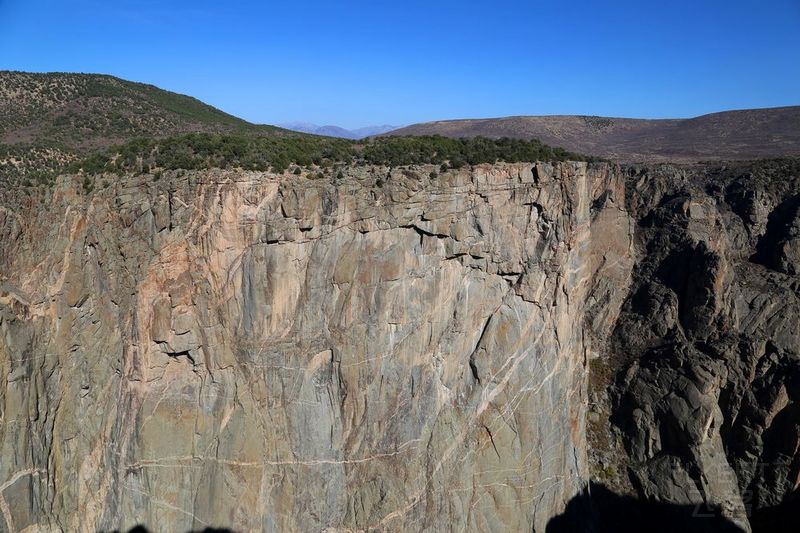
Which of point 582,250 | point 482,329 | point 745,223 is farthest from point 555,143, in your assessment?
point 482,329

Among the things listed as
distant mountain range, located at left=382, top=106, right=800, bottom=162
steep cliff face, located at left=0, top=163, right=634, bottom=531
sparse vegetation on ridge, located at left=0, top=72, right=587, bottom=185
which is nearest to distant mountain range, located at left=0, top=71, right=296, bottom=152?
sparse vegetation on ridge, located at left=0, top=72, right=587, bottom=185

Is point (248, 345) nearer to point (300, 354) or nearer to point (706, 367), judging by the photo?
point (300, 354)

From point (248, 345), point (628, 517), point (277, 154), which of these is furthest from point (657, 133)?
point (248, 345)

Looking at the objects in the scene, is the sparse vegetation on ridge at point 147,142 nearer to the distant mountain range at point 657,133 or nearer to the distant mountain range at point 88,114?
the distant mountain range at point 88,114

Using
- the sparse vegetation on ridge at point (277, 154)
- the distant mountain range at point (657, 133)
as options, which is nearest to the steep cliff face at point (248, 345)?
the sparse vegetation on ridge at point (277, 154)

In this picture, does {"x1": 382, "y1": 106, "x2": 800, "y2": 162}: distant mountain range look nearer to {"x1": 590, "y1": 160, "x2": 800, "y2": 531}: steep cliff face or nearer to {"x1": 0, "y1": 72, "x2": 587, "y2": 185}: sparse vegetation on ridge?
{"x1": 590, "y1": 160, "x2": 800, "y2": 531}: steep cliff face

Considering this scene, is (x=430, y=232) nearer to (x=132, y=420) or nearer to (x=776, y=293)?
(x=132, y=420)
